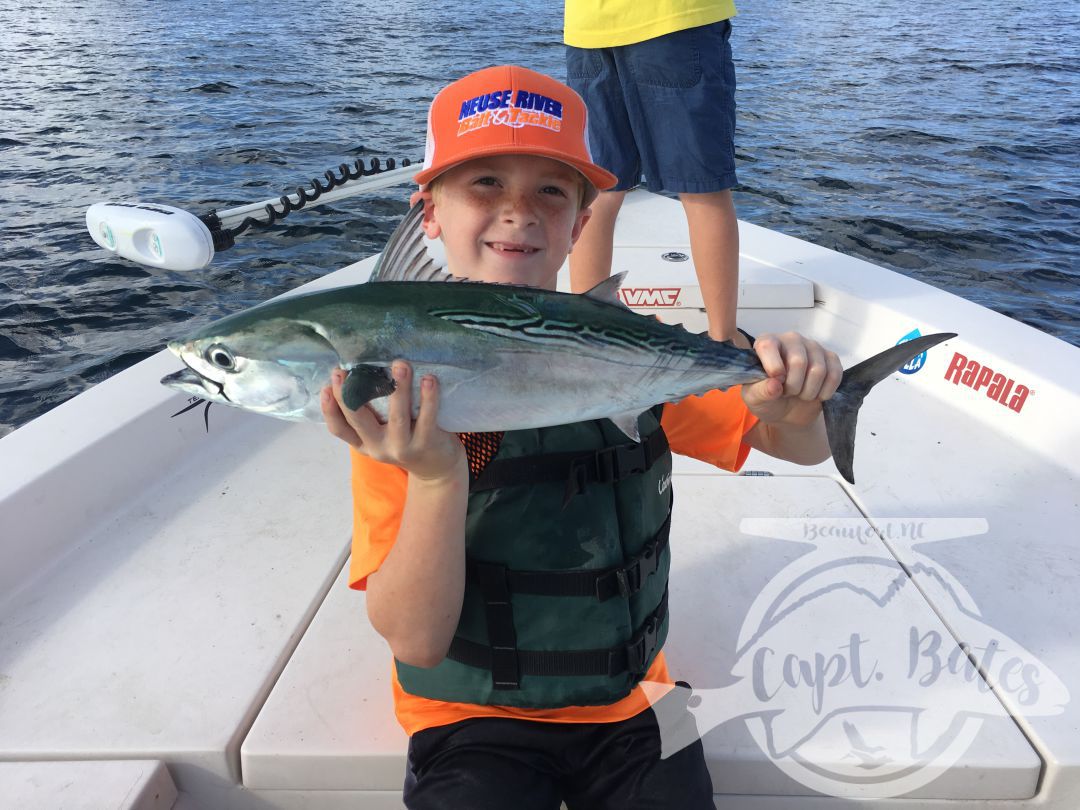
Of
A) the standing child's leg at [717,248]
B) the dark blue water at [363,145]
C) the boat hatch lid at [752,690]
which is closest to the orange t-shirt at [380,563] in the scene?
the boat hatch lid at [752,690]

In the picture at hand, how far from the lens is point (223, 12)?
21.7 meters

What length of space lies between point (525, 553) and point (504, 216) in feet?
2.31

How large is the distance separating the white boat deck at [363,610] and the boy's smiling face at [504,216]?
0.98 metres

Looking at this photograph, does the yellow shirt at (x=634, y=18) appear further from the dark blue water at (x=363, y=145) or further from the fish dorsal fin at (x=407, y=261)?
the dark blue water at (x=363, y=145)

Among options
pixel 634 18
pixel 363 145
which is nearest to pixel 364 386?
pixel 634 18

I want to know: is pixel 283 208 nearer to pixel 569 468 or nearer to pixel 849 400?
pixel 569 468

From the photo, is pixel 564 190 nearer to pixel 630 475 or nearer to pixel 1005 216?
pixel 630 475

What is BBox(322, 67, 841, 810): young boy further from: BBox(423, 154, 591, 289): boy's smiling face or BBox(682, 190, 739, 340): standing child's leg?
BBox(682, 190, 739, 340): standing child's leg

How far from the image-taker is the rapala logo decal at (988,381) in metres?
3.02

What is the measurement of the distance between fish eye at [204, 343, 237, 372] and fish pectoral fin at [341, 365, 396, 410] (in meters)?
0.21

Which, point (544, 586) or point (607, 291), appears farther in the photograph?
point (544, 586)

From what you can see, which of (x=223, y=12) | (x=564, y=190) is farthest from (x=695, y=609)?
(x=223, y=12)

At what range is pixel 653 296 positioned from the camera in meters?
3.92

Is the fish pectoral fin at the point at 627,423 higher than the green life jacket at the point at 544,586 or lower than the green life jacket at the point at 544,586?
higher
